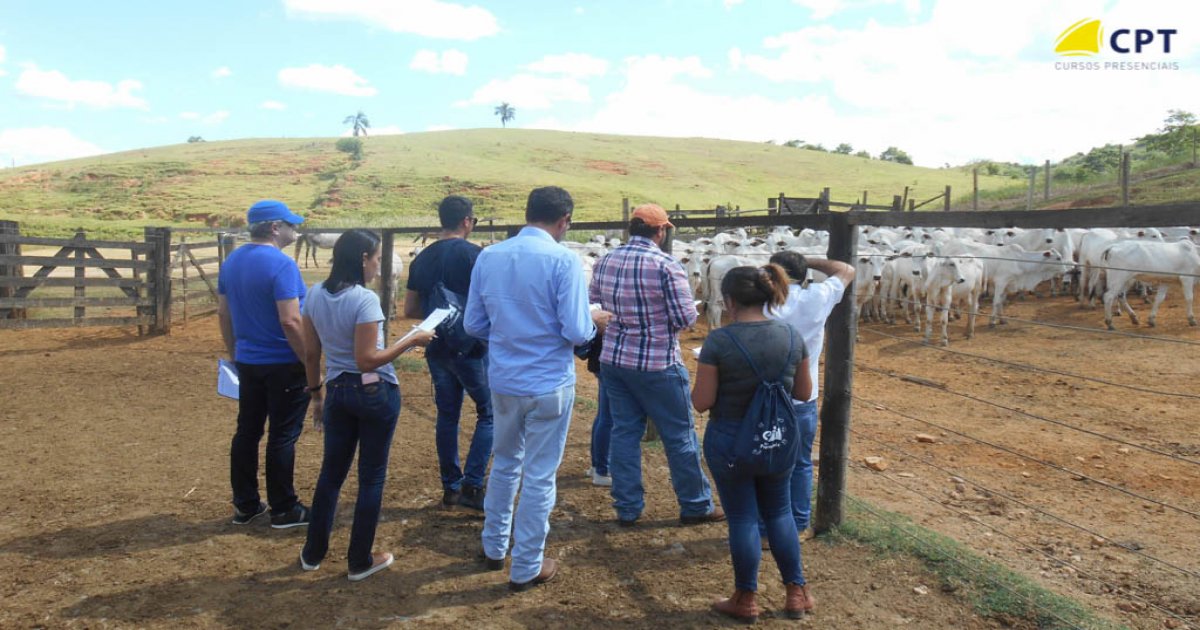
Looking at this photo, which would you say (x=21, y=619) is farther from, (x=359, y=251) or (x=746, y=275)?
(x=746, y=275)

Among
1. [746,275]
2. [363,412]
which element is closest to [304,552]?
[363,412]

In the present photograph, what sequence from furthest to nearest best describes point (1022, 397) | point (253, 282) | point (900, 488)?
1. point (1022, 397)
2. point (900, 488)
3. point (253, 282)

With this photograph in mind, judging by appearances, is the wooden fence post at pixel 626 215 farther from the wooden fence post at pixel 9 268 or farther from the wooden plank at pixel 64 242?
the wooden fence post at pixel 9 268

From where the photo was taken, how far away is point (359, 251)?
395 centimetres

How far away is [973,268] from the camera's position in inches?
594

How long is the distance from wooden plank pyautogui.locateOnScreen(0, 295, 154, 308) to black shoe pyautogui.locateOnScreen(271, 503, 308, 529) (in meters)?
10.0

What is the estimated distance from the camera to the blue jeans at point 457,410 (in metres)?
4.84

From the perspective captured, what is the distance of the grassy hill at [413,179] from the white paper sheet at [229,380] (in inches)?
1456

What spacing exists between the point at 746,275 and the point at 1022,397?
7.82 meters

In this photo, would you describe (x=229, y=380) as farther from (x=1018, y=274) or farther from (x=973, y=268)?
(x=1018, y=274)

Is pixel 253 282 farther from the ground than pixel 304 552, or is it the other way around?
pixel 253 282

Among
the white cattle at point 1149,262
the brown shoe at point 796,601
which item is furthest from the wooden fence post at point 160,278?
the white cattle at point 1149,262

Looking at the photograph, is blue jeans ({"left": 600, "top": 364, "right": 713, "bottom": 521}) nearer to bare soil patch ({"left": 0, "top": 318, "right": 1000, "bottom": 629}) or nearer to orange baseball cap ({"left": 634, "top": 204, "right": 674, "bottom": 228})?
bare soil patch ({"left": 0, "top": 318, "right": 1000, "bottom": 629})

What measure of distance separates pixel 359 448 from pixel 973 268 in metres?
14.0
